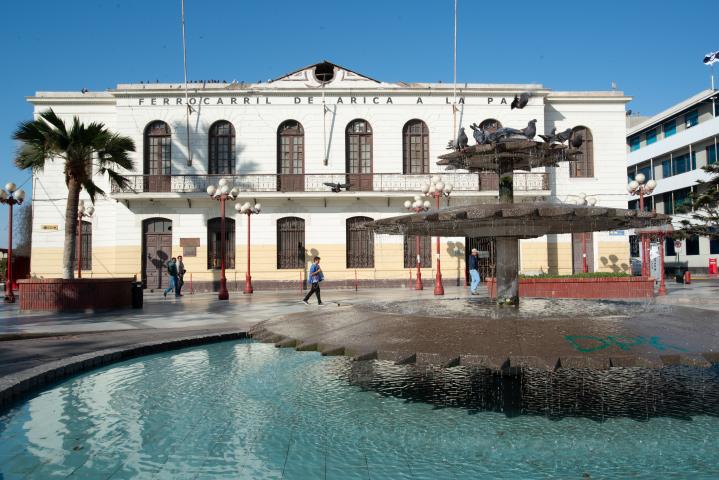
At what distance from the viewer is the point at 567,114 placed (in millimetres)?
27703

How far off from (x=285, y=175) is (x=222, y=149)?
11.4 ft

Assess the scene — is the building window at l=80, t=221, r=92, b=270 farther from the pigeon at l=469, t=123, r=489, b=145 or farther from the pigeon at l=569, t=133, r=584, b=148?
Answer: the pigeon at l=569, t=133, r=584, b=148

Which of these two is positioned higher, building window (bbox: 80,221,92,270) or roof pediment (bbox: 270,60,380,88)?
roof pediment (bbox: 270,60,380,88)

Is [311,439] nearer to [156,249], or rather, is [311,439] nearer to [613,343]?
[613,343]

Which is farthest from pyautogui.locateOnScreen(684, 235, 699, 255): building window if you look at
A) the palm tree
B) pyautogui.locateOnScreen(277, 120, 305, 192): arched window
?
the palm tree

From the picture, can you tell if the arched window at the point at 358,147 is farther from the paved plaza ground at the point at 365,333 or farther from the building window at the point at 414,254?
the paved plaza ground at the point at 365,333

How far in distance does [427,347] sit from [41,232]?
2662 centimetres

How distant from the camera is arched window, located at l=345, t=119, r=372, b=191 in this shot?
26.6 m

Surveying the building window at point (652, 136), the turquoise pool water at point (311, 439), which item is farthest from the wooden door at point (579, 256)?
the building window at point (652, 136)

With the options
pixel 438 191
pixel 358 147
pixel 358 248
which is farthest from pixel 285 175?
pixel 438 191

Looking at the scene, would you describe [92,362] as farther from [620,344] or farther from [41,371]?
[620,344]

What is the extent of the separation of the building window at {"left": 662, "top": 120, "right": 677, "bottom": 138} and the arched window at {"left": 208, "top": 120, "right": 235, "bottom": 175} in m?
35.9

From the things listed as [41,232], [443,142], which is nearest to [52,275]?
[41,232]

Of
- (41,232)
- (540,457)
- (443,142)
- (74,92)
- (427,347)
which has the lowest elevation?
(540,457)
